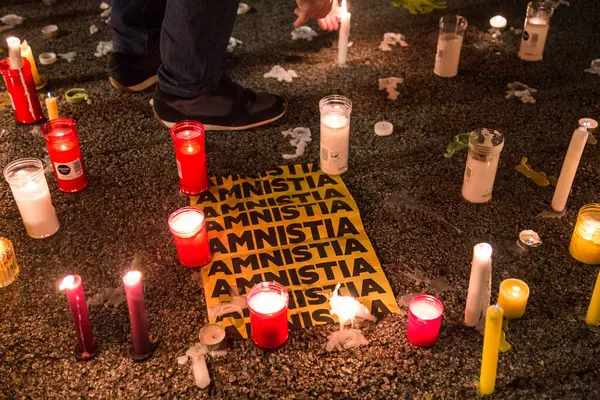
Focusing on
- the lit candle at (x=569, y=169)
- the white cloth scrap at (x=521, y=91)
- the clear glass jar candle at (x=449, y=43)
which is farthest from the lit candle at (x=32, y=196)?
the white cloth scrap at (x=521, y=91)

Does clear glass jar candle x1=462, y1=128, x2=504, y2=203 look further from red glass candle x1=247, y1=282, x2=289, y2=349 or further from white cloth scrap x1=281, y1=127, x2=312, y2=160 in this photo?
red glass candle x1=247, y1=282, x2=289, y2=349

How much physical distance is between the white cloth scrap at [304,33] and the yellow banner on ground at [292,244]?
1.06 meters

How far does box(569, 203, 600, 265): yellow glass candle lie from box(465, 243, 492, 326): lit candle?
0.39m

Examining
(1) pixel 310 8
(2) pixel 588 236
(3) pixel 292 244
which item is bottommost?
(3) pixel 292 244

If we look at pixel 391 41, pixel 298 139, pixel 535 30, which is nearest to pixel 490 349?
pixel 298 139

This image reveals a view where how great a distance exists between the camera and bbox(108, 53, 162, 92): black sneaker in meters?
2.63

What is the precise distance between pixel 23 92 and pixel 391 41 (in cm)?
163

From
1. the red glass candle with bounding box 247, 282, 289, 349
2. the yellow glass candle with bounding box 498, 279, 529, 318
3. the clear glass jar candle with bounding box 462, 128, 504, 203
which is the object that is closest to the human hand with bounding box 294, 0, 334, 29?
the clear glass jar candle with bounding box 462, 128, 504, 203

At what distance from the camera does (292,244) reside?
192cm

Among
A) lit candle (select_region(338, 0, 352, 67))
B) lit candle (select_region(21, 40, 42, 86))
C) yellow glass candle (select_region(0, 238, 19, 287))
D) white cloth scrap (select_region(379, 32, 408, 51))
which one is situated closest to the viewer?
yellow glass candle (select_region(0, 238, 19, 287))

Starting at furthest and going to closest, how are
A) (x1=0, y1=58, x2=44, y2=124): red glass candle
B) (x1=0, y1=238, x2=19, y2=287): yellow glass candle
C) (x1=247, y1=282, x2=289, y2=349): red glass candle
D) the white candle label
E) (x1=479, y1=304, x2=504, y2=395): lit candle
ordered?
(x1=0, y1=58, x2=44, y2=124): red glass candle
the white candle label
(x1=0, y1=238, x2=19, y2=287): yellow glass candle
(x1=247, y1=282, x2=289, y2=349): red glass candle
(x1=479, y1=304, x2=504, y2=395): lit candle

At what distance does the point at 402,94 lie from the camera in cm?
264

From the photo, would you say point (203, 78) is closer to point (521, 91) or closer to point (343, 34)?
point (343, 34)

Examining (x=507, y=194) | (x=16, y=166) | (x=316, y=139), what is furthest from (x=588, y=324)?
(x=16, y=166)
